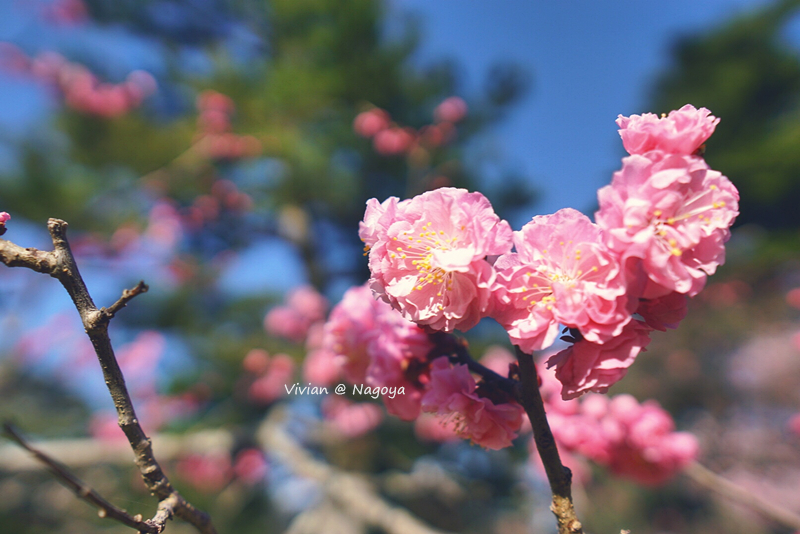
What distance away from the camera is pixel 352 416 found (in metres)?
2.22

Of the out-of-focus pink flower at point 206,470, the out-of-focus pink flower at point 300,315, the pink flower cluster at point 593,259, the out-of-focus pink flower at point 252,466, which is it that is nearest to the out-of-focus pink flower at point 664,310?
the pink flower cluster at point 593,259

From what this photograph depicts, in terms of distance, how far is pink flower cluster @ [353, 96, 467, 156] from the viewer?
2666 millimetres

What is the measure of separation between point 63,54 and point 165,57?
2.99 ft

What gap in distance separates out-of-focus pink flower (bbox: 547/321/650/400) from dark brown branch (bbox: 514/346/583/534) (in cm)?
3

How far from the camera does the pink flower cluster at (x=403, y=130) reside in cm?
267

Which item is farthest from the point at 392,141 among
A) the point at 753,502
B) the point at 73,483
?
the point at 73,483

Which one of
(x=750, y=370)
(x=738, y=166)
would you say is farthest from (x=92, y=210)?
(x=750, y=370)

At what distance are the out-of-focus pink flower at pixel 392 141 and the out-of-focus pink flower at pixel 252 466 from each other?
2072 mm

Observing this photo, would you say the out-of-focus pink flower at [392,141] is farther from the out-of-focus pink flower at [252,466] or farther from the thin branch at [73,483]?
the thin branch at [73,483]

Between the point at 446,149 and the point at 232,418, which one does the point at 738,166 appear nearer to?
the point at 446,149

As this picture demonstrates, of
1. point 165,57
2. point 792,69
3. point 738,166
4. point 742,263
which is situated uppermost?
point 792,69

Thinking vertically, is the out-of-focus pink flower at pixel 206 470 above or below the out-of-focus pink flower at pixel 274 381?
below

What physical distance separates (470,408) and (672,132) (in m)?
0.38

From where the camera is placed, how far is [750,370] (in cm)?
383
